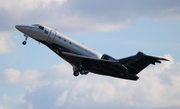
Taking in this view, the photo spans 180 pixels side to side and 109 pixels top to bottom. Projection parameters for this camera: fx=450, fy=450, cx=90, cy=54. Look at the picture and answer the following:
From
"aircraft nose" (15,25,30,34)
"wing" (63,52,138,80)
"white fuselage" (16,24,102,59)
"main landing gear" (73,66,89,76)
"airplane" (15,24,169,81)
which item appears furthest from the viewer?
"main landing gear" (73,66,89,76)

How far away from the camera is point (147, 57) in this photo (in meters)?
68.2

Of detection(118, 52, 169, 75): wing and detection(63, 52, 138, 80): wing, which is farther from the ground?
detection(118, 52, 169, 75): wing

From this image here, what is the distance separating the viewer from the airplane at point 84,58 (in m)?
63.6

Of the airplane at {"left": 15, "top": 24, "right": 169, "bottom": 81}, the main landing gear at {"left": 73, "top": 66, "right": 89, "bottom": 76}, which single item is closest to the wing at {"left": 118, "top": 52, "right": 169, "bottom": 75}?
the airplane at {"left": 15, "top": 24, "right": 169, "bottom": 81}

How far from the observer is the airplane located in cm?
6356

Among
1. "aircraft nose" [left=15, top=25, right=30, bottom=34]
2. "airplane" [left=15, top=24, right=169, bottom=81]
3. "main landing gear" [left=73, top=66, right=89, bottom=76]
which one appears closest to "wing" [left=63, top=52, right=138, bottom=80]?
"airplane" [left=15, top=24, right=169, bottom=81]

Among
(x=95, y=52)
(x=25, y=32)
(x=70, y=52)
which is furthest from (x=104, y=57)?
(x=25, y=32)

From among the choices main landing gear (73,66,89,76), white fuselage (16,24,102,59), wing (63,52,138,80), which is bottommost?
main landing gear (73,66,89,76)

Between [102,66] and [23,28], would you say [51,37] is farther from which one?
[102,66]

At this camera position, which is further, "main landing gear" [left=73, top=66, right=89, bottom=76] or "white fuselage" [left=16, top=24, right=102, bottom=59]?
"main landing gear" [left=73, top=66, right=89, bottom=76]

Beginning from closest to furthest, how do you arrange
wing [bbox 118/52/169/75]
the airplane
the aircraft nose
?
1. the aircraft nose
2. the airplane
3. wing [bbox 118/52/169/75]

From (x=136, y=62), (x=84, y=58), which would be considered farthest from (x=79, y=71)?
(x=136, y=62)

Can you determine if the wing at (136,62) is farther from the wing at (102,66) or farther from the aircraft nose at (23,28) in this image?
the aircraft nose at (23,28)

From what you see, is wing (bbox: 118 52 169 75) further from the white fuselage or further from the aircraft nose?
the aircraft nose
